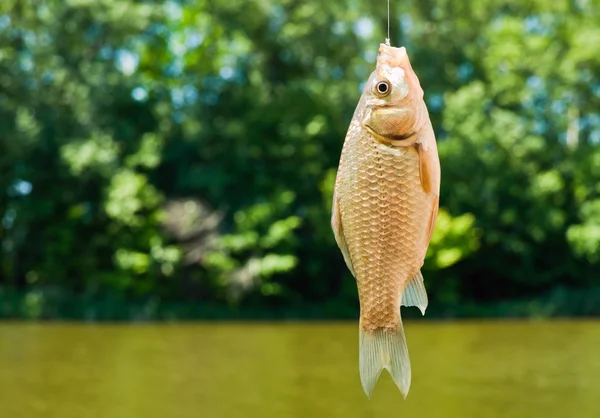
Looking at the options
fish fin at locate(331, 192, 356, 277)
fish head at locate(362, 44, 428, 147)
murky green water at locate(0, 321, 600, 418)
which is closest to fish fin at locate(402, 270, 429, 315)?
fish fin at locate(331, 192, 356, 277)

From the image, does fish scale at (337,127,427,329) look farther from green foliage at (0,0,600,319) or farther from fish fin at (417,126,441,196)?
green foliage at (0,0,600,319)

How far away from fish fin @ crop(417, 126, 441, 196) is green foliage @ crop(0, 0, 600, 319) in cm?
2092

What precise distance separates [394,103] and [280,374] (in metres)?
11.2

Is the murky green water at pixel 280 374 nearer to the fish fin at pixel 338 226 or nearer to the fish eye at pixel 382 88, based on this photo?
the fish fin at pixel 338 226

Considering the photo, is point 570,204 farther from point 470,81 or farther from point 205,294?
point 205,294

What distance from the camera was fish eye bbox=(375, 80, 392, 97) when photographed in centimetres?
202

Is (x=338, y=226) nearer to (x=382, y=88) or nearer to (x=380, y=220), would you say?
(x=380, y=220)

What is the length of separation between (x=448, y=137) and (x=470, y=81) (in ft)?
7.07

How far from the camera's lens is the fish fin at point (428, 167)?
1.93 metres

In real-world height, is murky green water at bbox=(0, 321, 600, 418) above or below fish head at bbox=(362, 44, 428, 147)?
below

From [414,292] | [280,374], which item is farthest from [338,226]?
[280,374]

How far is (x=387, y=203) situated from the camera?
6.63ft

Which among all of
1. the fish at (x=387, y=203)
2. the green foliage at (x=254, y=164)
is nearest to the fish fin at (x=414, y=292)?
the fish at (x=387, y=203)

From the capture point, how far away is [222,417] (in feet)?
31.5
